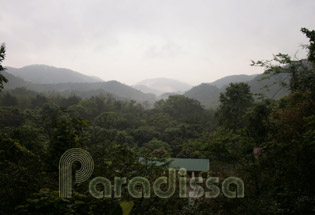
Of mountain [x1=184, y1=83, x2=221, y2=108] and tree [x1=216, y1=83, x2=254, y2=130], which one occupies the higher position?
mountain [x1=184, y1=83, x2=221, y2=108]

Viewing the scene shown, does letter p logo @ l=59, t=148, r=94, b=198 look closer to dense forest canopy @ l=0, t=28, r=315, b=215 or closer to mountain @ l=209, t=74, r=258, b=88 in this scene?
dense forest canopy @ l=0, t=28, r=315, b=215

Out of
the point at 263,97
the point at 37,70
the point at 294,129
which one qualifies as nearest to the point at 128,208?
the point at 294,129

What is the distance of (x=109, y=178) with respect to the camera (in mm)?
2896

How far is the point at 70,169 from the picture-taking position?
279 cm

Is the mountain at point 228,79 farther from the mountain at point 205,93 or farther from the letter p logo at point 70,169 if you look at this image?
the letter p logo at point 70,169

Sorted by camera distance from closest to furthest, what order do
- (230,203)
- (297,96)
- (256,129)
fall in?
(230,203) → (297,96) → (256,129)

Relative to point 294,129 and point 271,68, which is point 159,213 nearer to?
point 294,129

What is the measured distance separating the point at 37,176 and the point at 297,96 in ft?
21.3

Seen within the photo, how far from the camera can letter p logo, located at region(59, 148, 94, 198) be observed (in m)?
2.42

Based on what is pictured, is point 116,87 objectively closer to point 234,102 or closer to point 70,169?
point 234,102

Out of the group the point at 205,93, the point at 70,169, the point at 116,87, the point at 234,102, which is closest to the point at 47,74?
the point at 116,87

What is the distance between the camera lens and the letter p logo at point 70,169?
95.1 inches

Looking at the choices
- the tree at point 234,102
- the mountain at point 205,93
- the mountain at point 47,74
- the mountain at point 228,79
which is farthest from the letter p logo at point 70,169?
the mountain at point 47,74

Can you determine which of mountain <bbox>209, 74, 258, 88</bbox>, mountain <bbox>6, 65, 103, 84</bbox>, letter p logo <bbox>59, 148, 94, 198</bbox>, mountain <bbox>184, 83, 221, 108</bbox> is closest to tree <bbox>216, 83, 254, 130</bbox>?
letter p logo <bbox>59, 148, 94, 198</bbox>
